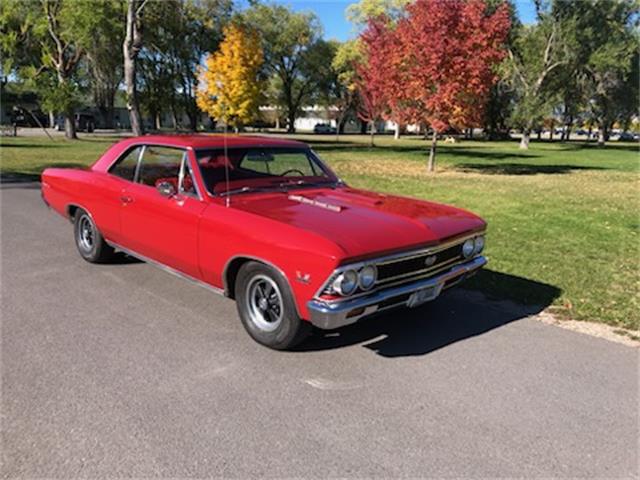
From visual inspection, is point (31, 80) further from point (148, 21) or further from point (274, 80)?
point (274, 80)

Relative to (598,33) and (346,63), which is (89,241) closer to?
(598,33)

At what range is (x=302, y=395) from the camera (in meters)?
3.32

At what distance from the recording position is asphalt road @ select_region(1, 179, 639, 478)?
269 cm

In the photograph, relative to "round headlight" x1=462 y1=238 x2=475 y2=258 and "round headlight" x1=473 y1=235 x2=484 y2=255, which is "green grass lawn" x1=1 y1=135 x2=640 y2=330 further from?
"round headlight" x1=462 y1=238 x2=475 y2=258

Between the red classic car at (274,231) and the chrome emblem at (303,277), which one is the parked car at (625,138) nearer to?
the red classic car at (274,231)

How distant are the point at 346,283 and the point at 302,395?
749 mm

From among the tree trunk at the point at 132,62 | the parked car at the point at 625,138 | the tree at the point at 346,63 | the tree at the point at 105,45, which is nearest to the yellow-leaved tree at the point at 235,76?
the tree at the point at 105,45

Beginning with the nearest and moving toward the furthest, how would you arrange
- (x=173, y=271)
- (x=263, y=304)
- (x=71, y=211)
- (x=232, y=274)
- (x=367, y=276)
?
1. (x=367, y=276)
2. (x=263, y=304)
3. (x=232, y=274)
4. (x=173, y=271)
5. (x=71, y=211)

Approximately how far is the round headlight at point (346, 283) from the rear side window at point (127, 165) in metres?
2.81

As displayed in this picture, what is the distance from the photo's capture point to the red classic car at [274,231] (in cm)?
353

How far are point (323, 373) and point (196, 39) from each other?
3886 cm

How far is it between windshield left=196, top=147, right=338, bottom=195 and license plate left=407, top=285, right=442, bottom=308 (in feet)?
5.52

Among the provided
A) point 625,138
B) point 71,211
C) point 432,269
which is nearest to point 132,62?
point 71,211

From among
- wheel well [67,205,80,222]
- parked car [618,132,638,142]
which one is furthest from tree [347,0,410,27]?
parked car [618,132,638,142]
